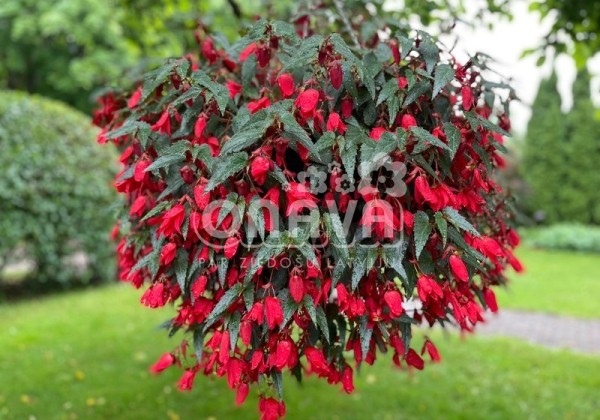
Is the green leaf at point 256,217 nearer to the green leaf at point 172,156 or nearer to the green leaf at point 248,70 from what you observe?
the green leaf at point 172,156

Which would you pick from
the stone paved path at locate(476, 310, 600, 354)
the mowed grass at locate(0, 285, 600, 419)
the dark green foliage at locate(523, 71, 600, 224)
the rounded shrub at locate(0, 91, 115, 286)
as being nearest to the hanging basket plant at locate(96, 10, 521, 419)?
the mowed grass at locate(0, 285, 600, 419)

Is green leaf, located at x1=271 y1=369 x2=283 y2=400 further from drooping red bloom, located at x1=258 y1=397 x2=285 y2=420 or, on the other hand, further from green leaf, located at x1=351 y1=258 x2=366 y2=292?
green leaf, located at x1=351 y1=258 x2=366 y2=292

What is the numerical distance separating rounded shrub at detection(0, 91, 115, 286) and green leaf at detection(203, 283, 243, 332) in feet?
17.0

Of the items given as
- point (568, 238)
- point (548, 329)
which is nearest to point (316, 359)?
point (548, 329)

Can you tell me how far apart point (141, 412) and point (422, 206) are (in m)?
2.56

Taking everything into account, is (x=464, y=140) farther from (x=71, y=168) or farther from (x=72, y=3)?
(x=72, y=3)

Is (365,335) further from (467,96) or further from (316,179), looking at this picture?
(467,96)

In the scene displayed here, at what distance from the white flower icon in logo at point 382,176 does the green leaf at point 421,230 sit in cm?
8

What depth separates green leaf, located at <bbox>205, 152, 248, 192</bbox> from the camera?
47.9 inches

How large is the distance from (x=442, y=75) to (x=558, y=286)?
24.7 feet

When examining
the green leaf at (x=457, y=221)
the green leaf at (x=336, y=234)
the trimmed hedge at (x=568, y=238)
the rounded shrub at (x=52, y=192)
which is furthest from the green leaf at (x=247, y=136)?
the trimmed hedge at (x=568, y=238)

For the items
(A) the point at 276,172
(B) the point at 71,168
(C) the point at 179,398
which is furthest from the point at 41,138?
(A) the point at 276,172

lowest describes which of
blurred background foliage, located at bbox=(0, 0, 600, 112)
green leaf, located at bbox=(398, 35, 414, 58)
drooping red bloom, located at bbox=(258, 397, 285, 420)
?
drooping red bloom, located at bbox=(258, 397, 285, 420)

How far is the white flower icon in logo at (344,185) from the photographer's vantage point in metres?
1.32
